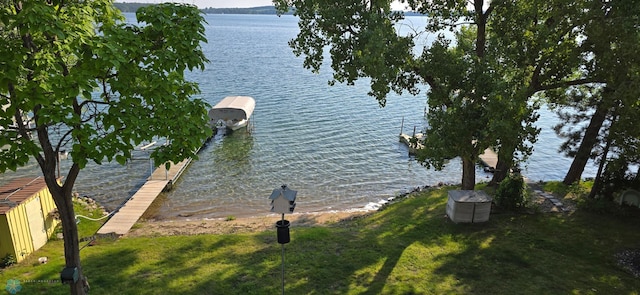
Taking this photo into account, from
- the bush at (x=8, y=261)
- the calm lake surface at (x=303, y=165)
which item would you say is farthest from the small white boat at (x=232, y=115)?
the bush at (x=8, y=261)

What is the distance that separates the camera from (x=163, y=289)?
1048 cm

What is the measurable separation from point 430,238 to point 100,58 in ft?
35.9

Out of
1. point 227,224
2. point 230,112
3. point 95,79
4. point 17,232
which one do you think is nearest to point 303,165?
point 227,224

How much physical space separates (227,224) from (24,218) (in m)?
7.07

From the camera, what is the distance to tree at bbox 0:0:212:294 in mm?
5977

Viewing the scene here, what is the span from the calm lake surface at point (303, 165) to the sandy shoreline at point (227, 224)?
1.54 metres

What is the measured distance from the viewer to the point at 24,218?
12.8 meters

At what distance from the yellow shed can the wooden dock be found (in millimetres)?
2419

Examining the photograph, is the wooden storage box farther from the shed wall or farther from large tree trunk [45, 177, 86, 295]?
the shed wall

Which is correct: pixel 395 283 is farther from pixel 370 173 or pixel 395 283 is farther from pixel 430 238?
pixel 370 173

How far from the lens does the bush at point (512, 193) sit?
1547 centimetres

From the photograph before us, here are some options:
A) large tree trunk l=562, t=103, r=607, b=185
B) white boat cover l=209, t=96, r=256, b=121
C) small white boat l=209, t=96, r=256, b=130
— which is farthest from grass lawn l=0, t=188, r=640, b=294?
white boat cover l=209, t=96, r=256, b=121

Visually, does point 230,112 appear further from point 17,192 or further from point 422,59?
point 422,59

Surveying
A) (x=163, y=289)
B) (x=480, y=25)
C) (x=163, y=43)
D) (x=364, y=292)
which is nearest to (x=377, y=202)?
(x=480, y=25)
